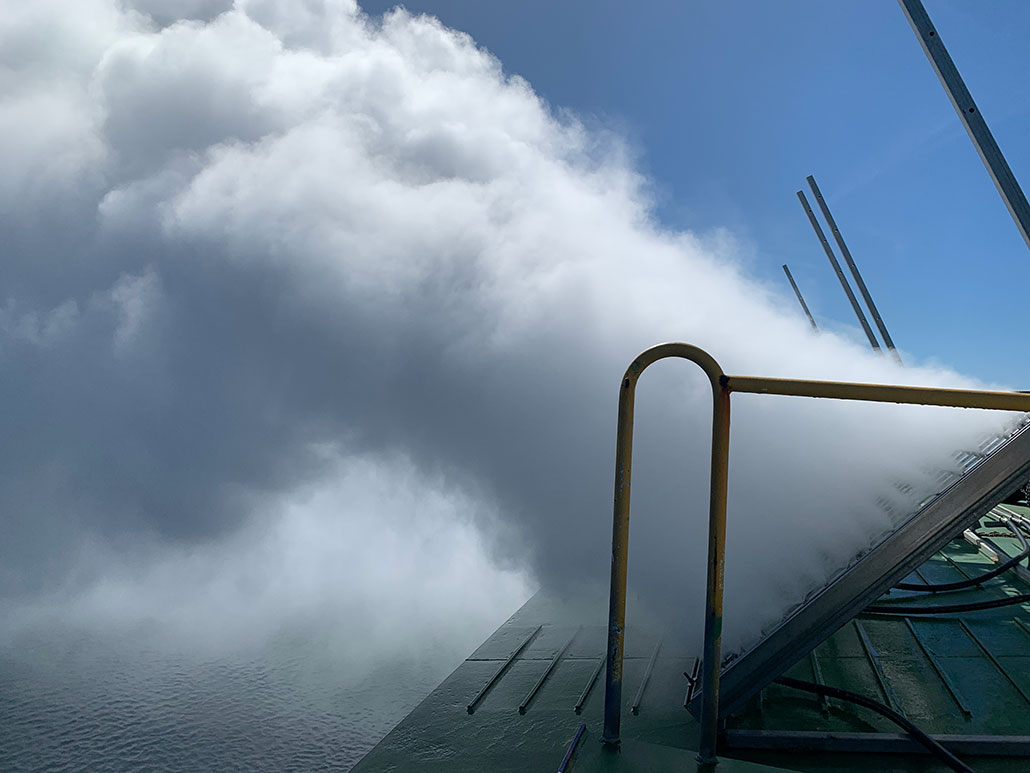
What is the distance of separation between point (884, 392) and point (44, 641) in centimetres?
869

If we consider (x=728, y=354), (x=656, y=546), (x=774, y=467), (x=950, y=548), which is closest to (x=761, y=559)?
(x=774, y=467)

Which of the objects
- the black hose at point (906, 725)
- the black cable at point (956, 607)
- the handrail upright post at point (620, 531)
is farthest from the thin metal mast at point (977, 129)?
the handrail upright post at point (620, 531)

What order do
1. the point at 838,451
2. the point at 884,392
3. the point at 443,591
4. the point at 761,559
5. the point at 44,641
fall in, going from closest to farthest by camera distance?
1. the point at 884,392
2. the point at 761,559
3. the point at 838,451
4. the point at 44,641
5. the point at 443,591

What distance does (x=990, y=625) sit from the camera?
4.34m

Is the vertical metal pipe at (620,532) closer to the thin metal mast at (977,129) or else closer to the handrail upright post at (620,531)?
the handrail upright post at (620,531)

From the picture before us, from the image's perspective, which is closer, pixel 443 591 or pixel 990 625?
pixel 990 625

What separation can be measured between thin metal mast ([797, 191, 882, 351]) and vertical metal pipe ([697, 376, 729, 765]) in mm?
14274

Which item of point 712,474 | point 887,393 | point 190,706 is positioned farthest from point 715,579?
point 190,706

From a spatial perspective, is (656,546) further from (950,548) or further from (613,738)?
(950,548)

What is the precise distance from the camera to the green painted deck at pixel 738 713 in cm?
254

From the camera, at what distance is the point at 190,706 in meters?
5.95

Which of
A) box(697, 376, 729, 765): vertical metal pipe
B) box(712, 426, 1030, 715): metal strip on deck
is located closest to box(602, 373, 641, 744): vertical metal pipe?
box(697, 376, 729, 765): vertical metal pipe

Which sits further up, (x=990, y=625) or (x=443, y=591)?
(x=443, y=591)

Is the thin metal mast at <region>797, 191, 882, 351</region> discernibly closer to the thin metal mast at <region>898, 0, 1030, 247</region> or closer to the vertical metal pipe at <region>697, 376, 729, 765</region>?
the thin metal mast at <region>898, 0, 1030, 247</region>
